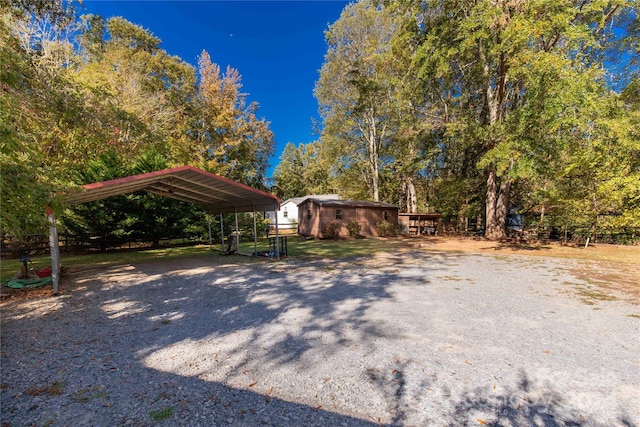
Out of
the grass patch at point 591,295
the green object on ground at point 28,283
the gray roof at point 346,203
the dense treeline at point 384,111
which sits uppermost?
the dense treeline at point 384,111

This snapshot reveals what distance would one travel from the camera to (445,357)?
3314 mm

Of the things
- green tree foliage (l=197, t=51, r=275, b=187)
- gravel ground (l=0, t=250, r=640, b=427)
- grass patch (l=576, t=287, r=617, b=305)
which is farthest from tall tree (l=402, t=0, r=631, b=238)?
green tree foliage (l=197, t=51, r=275, b=187)

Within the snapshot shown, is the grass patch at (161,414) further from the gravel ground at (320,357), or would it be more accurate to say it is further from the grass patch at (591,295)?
the grass patch at (591,295)

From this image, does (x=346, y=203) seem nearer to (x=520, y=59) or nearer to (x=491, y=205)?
(x=491, y=205)

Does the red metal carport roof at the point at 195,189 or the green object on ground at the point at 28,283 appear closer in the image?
the green object on ground at the point at 28,283

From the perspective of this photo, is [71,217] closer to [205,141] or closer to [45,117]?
[45,117]

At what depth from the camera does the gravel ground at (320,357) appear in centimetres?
239

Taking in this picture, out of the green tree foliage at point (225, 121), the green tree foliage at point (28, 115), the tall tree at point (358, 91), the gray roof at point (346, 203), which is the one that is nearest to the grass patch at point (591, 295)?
the green tree foliage at point (28, 115)

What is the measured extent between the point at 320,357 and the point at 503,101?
17.5 meters

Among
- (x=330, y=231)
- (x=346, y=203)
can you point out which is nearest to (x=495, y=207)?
(x=346, y=203)

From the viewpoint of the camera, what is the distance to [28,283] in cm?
643

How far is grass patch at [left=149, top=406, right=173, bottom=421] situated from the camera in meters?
2.28

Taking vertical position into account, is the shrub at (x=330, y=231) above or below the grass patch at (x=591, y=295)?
above

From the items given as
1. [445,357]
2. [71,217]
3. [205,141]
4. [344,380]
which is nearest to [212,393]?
[344,380]
